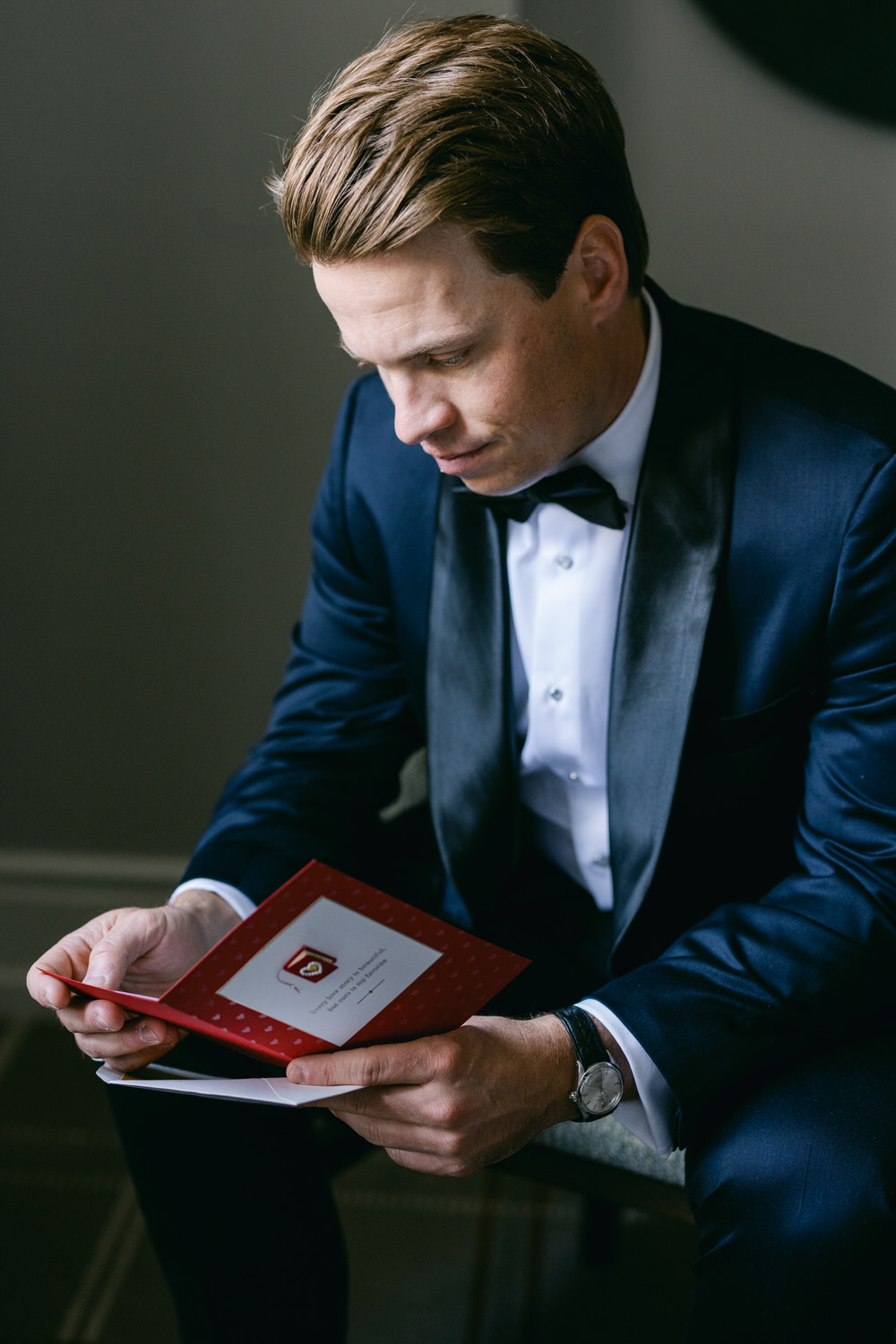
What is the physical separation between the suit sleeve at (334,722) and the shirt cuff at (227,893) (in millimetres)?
55

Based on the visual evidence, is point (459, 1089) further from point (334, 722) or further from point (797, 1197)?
point (334, 722)

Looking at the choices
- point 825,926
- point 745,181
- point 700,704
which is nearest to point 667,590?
point 700,704

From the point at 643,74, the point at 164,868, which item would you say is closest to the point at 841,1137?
the point at 643,74

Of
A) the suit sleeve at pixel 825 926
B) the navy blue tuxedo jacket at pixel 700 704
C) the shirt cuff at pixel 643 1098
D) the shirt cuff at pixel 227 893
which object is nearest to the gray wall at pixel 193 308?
the navy blue tuxedo jacket at pixel 700 704

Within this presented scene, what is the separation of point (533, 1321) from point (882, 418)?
1.23 meters

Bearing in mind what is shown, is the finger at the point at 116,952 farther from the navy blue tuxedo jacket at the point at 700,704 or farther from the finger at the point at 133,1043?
the navy blue tuxedo jacket at the point at 700,704

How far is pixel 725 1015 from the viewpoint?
1.08 meters

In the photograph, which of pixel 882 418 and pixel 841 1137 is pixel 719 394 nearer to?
pixel 882 418

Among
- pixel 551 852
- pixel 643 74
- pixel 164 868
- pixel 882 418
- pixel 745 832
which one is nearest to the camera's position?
pixel 882 418

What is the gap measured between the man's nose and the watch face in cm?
60

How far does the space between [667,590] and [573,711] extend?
0.18m

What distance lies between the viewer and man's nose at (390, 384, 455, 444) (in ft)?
3.68

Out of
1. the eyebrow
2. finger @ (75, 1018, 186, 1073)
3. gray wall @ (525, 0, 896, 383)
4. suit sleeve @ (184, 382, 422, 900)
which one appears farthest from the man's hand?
gray wall @ (525, 0, 896, 383)

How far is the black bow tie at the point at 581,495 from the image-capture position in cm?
120
